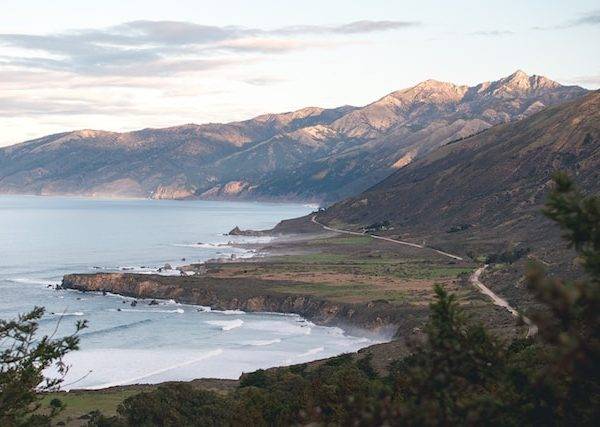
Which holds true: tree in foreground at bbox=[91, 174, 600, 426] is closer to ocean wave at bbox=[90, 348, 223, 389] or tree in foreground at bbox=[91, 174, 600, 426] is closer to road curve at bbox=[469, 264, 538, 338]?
road curve at bbox=[469, 264, 538, 338]

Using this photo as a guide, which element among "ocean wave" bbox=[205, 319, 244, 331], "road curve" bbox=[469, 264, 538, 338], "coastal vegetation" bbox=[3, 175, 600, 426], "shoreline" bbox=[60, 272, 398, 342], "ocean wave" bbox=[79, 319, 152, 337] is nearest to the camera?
"coastal vegetation" bbox=[3, 175, 600, 426]

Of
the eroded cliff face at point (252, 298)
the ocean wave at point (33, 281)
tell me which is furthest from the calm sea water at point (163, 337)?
the eroded cliff face at point (252, 298)

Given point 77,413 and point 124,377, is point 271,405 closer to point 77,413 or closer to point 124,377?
point 77,413

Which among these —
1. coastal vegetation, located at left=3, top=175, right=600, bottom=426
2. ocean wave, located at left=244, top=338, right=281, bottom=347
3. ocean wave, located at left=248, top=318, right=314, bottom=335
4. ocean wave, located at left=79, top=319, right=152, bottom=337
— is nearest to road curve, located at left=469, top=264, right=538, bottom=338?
ocean wave, located at left=248, top=318, right=314, bottom=335

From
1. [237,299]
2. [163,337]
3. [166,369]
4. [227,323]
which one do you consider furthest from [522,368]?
[237,299]

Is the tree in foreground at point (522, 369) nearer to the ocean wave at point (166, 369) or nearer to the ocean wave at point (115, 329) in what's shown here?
the ocean wave at point (166, 369)

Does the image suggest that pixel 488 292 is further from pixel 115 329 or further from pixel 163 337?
pixel 115 329

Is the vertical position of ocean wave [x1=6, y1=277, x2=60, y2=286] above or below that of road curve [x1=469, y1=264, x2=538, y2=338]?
below
